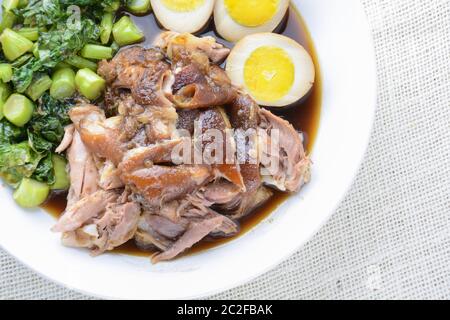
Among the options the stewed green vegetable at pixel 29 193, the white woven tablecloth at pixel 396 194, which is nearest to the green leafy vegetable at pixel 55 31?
the stewed green vegetable at pixel 29 193

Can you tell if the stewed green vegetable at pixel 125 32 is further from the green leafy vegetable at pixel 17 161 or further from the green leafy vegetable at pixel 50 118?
the green leafy vegetable at pixel 17 161

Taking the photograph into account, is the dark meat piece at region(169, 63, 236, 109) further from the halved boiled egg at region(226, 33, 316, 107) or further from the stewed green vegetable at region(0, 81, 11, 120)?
the stewed green vegetable at region(0, 81, 11, 120)

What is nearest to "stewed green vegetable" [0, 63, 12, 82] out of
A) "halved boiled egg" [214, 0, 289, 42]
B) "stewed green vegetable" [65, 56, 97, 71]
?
"stewed green vegetable" [65, 56, 97, 71]

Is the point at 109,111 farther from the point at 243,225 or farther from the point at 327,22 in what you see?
the point at 327,22

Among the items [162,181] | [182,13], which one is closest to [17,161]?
[162,181]

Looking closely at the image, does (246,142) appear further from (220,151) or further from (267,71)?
(267,71)

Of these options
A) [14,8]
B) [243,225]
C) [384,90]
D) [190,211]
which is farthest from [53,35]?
[384,90]
